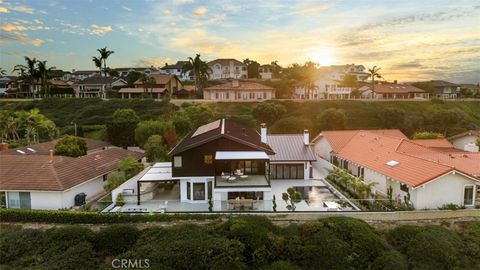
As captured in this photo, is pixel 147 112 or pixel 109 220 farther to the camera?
pixel 147 112

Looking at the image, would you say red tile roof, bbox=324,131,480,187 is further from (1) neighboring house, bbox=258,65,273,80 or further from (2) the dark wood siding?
(1) neighboring house, bbox=258,65,273,80

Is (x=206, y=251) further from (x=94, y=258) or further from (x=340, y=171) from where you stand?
(x=340, y=171)

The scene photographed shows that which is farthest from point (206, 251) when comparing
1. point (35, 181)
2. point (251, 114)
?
point (251, 114)

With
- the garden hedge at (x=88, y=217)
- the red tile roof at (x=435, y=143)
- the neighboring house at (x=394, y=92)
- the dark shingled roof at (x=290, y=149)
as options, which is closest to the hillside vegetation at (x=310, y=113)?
the neighboring house at (x=394, y=92)

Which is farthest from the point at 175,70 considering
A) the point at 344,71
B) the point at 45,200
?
the point at 45,200

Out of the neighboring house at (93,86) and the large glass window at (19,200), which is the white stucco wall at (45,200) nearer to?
the large glass window at (19,200)

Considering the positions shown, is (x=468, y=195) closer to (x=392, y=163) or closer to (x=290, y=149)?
(x=392, y=163)
